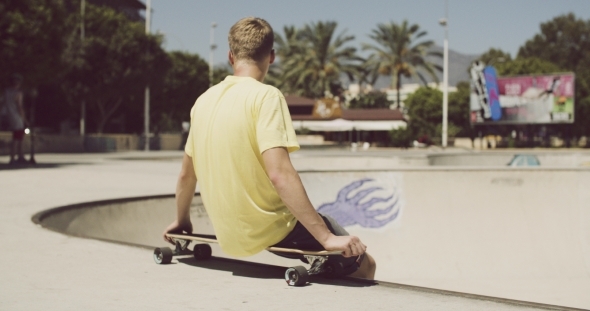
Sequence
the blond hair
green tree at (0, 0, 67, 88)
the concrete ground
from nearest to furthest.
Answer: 1. the concrete ground
2. the blond hair
3. green tree at (0, 0, 67, 88)

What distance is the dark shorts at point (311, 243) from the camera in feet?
11.3

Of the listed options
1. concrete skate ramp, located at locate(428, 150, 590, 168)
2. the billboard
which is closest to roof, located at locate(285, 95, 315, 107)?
the billboard

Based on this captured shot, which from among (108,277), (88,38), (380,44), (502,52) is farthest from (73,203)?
(502,52)

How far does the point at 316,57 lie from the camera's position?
58562mm

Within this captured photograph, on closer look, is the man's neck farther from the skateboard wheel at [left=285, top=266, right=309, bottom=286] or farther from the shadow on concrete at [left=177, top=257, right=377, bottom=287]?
the shadow on concrete at [left=177, top=257, right=377, bottom=287]

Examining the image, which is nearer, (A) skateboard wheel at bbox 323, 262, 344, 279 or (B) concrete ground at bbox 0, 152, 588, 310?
(B) concrete ground at bbox 0, 152, 588, 310

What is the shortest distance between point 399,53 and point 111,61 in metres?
28.2

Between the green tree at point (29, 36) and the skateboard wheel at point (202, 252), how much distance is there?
54.4 ft

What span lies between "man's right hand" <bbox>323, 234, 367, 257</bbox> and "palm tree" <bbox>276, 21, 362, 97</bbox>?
55.3m

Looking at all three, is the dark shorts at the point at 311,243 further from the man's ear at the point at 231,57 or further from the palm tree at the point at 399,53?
the palm tree at the point at 399,53

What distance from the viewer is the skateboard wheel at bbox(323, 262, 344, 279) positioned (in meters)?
3.50

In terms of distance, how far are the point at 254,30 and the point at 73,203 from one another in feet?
15.9

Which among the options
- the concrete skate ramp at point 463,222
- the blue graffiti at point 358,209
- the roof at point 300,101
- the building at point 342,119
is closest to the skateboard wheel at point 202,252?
the concrete skate ramp at point 463,222

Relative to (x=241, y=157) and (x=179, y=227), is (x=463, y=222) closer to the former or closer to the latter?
(x=179, y=227)
